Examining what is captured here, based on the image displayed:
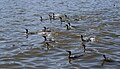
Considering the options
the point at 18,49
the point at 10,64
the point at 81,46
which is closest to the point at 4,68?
the point at 10,64

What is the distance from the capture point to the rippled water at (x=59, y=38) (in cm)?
2078

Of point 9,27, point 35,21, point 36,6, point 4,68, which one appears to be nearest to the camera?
point 4,68

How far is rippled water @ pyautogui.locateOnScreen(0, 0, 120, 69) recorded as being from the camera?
20.8 metres

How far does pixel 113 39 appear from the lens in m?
26.2

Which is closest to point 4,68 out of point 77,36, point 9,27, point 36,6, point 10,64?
point 10,64

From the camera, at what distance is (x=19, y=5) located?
4794cm

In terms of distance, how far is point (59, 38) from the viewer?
2669 cm

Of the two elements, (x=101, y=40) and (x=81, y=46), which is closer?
(x=81, y=46)

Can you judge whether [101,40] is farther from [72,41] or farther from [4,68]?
[4,68]

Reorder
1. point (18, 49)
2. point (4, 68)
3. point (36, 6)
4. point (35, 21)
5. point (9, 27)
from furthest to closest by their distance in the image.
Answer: point (36, 6) → point (35, 21) → point (9, 27) → point (18, 49) → point (4, 68)

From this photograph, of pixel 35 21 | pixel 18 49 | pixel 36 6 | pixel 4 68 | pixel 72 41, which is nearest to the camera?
pixel 4 68

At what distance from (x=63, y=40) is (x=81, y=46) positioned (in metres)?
2.22

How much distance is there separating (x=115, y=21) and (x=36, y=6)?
53.4 feet

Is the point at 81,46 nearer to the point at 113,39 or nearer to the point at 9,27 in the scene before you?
the point at 113,39
